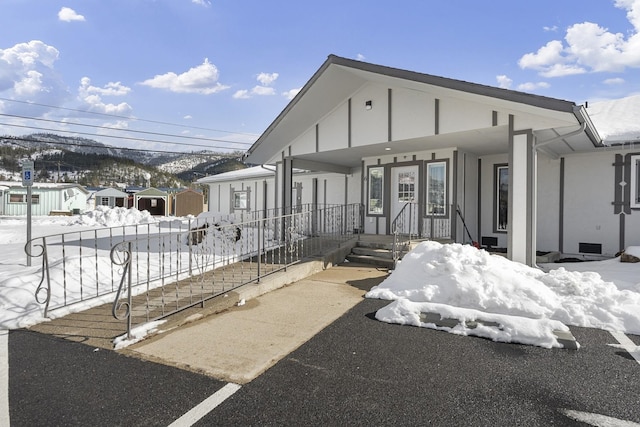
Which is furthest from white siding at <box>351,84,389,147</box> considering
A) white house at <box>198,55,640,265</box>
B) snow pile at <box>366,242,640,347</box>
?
snow pile at <box>366,242,640,347</box>

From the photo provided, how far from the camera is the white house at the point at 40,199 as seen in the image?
31.3 meters

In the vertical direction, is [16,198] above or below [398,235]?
above

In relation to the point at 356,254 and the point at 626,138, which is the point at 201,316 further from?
the point at 626,138

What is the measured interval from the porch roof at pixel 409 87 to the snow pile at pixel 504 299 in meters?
2.83

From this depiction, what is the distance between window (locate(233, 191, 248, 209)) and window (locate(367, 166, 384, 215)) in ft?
30.6

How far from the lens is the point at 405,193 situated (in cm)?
1028

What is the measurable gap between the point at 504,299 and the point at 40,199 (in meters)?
40.0

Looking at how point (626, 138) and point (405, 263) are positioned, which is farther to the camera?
point (626, 138)

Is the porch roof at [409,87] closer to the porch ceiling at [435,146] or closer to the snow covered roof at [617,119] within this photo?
the porch ceiling at [435,146]

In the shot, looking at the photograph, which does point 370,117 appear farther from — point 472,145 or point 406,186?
point 472,145

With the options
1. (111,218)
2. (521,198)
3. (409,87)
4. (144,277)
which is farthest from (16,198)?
(521,198)

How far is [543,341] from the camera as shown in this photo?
3.62 m

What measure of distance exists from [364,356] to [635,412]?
6.61 ft

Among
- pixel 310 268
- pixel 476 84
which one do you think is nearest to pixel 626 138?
pixel 476 84
